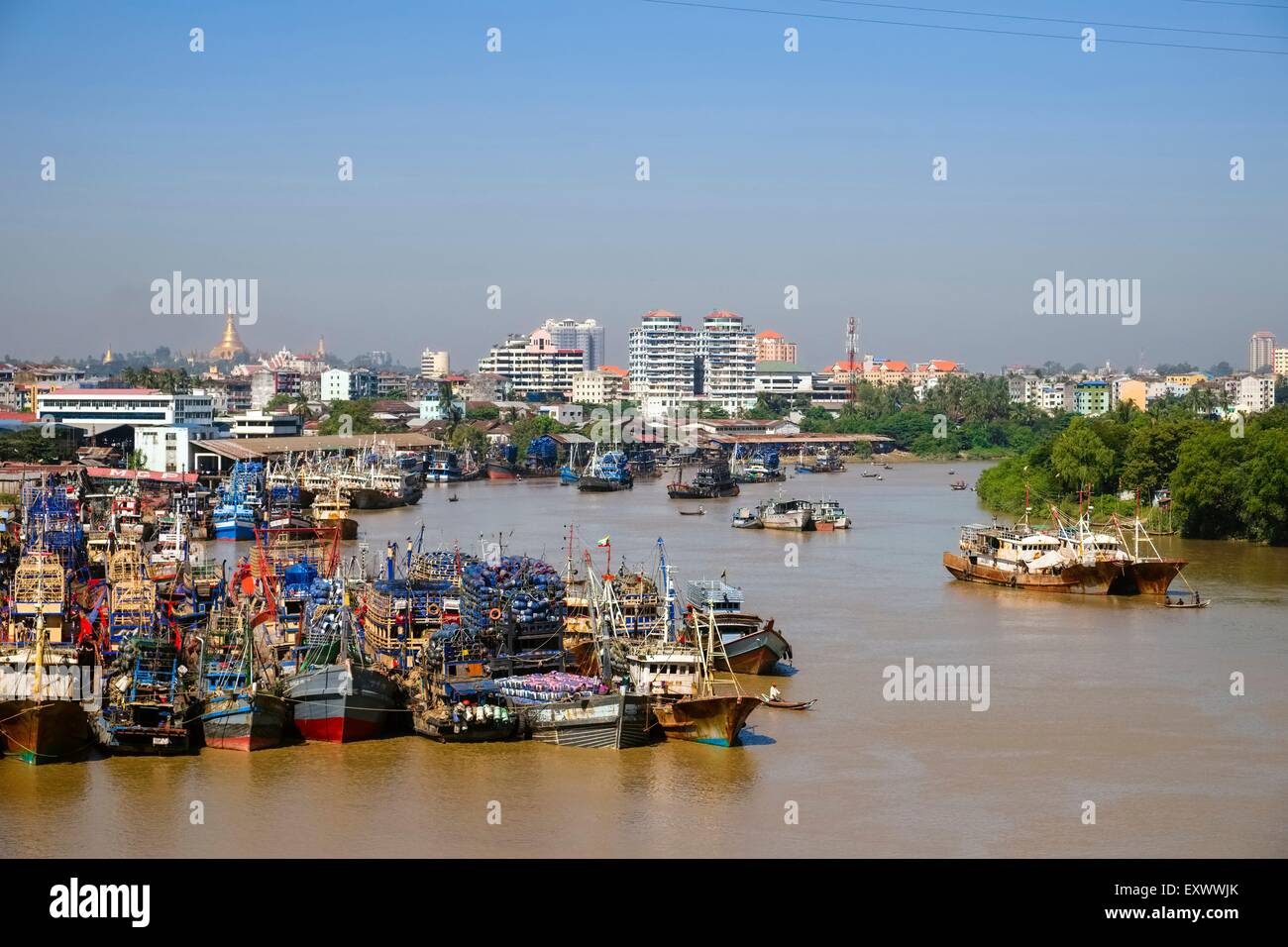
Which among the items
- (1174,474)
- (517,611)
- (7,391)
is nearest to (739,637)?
(517,611)

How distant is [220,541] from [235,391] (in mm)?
38667

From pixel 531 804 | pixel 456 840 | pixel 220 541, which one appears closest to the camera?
pixel 456 840

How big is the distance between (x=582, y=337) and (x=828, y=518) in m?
65.7

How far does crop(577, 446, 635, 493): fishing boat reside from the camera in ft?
104

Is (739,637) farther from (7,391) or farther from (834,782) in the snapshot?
(7,391)

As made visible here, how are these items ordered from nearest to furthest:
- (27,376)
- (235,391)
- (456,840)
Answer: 1. (456,840)
2. (27,376)
3. (235,391)

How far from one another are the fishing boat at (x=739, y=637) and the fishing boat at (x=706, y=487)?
58.4ft

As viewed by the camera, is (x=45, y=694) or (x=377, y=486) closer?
(x=45, y=694)

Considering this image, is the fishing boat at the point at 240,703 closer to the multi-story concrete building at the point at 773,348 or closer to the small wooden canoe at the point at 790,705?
the small wooden canoe at the point at 790,705

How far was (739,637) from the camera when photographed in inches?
453

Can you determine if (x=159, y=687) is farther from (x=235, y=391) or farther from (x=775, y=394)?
(x=775, y=394)

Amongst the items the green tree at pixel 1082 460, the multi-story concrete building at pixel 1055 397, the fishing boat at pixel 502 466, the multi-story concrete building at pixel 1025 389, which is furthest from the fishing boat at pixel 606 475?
the multi-story concrete building at pixel 1055 397
